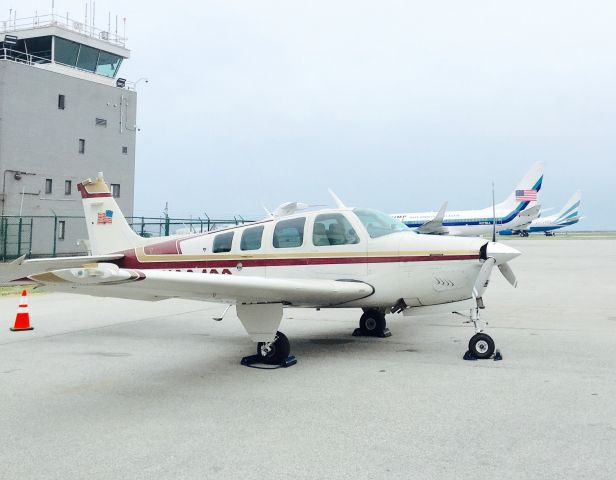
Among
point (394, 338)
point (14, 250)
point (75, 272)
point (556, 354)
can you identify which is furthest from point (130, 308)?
point (14, 250)

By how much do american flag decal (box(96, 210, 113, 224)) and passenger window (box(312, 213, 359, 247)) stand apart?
4.47 meters

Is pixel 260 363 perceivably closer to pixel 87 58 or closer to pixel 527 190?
pixel 87 58

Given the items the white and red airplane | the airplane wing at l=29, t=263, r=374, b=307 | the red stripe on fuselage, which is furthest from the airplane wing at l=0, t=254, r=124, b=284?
the red stripe on fuselage

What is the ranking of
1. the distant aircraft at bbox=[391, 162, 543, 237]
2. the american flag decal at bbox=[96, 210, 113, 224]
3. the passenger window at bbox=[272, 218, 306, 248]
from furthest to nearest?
the distant aircraft at bbox=[391, 162, 543, 237] < the american flag decal at bbox=[96, 210, 113, 224] < the passenger window at bbox=[272, 218, 306, 248]

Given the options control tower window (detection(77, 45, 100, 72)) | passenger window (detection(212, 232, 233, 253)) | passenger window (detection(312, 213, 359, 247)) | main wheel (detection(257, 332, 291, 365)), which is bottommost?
main wheel (detection(257, 332, 291, 365))

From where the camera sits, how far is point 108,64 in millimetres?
30375

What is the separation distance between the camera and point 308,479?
3.42m

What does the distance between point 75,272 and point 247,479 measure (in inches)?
86.2

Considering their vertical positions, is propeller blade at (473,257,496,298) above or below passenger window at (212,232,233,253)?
below

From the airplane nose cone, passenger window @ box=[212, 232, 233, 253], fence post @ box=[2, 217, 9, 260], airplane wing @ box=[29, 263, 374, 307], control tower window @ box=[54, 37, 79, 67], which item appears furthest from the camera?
control tower window @ box=[54, 37, 79, 67]

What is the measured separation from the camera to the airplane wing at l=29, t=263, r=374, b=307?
455 centimetres

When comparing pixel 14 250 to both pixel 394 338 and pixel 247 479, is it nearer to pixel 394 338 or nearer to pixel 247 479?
pixel 394 338

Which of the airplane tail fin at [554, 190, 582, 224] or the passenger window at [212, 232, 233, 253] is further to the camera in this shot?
the airplane tail fin at [554, 190, 582, 224]

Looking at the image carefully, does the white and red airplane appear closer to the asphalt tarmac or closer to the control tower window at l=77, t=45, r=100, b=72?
the asphalt tarmac
